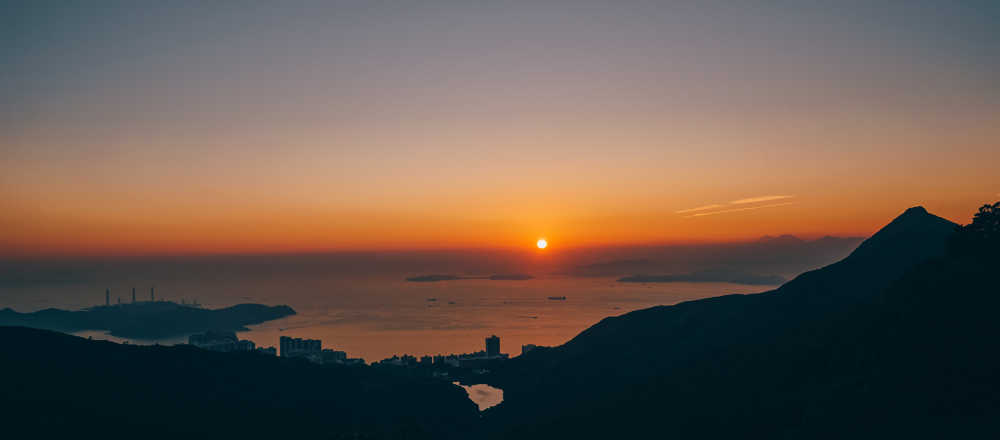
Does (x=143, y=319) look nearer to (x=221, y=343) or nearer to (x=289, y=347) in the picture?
(x=221, y=343)

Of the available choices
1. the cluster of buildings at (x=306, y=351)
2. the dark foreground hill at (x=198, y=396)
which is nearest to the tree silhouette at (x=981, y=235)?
the dark foreground hill at (x=198, y=396)

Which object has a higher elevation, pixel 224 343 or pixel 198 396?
pixel 198 396

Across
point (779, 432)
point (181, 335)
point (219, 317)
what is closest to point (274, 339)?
point (181, 335)

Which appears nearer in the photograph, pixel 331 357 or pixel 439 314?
pixel 331 357

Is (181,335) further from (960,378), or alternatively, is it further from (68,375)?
(960,378)

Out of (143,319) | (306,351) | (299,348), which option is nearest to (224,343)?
(299,348)

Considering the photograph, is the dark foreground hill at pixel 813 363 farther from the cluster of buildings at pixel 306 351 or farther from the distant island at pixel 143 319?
the distant island at pixel 143 319
